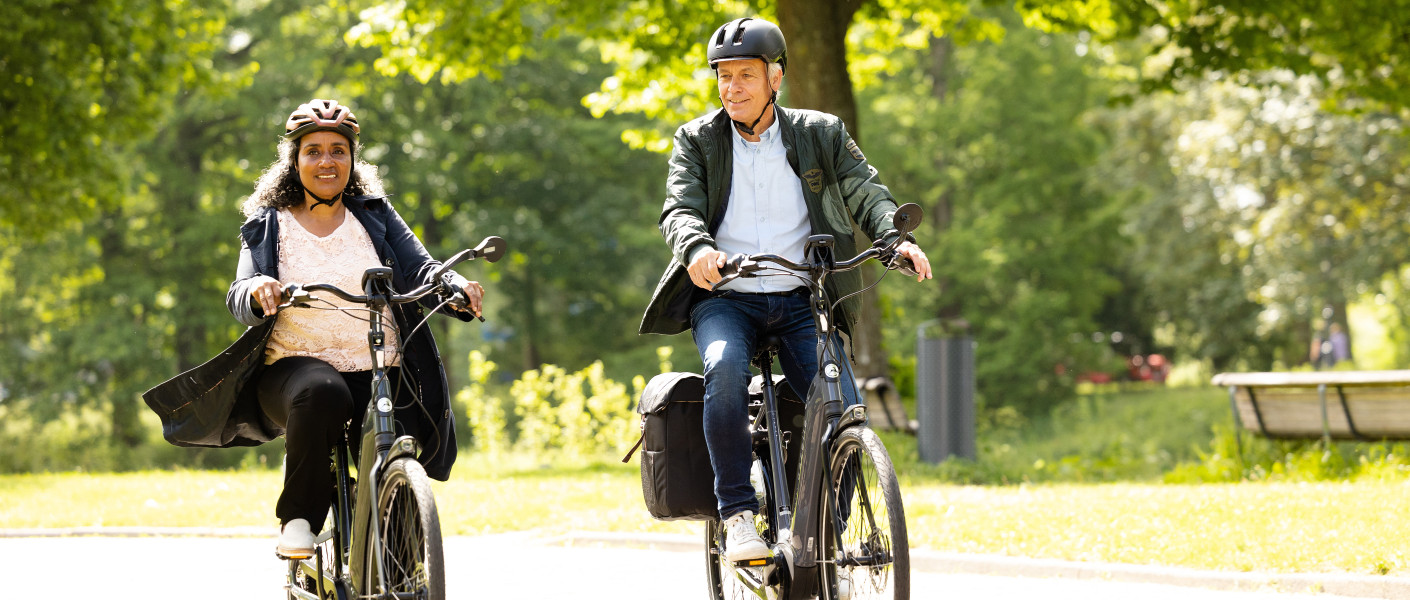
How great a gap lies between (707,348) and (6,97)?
49.7 feet

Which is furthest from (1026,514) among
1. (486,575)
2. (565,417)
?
(565,417)

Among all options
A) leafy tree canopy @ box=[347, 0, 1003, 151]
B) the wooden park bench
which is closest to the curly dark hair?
the wooden park bench

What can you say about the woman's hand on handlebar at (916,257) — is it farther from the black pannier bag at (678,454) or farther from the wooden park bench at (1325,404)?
the wooden park bench at (1325,404)

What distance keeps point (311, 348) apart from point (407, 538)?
0.96 metres

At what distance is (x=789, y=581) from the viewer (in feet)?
A: 13.6

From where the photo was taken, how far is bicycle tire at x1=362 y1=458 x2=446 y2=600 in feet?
11.8

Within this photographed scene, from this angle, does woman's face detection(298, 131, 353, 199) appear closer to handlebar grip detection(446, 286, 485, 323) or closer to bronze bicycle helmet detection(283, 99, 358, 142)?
bronze bicycle helmet detection(283, 99, 358, 142)

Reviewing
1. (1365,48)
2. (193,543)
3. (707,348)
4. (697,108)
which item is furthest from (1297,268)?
(707,348)

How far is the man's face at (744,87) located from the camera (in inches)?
174

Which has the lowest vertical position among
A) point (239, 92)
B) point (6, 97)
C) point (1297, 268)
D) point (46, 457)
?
point (46, 457)

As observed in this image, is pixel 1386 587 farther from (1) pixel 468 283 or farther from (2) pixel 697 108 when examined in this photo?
(2) pixel 697 108

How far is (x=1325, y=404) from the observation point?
33.0 feet

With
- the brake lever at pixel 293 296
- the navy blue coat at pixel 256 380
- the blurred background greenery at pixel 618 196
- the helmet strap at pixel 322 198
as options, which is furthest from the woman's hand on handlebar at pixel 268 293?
the blurred background greenery at pixel 618 196

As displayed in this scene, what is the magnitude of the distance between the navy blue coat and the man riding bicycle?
73 cm
